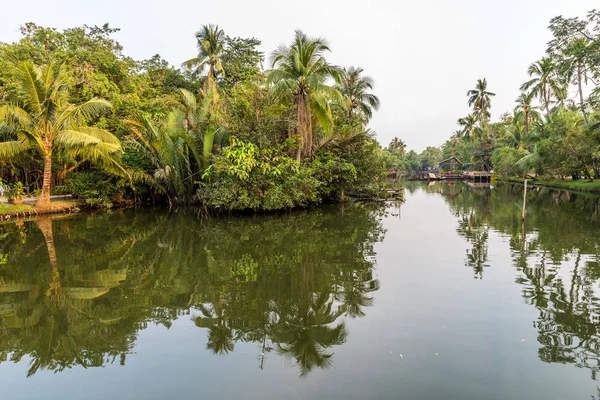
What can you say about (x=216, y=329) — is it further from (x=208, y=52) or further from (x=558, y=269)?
(x=208, y=52)

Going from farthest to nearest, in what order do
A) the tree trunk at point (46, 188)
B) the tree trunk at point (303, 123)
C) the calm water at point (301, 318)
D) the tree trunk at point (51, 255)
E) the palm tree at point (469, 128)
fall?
the palm tree at point (469, 128), the tree trunk at point (303, 123), the tree trunk at point (46, 188), the tree trunk at point (51, 255), the calm water at point (301, 318)

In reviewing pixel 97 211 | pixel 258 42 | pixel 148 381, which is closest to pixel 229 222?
pixel 97 211

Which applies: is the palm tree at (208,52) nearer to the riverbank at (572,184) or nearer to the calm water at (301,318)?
the calm water at (301,318)

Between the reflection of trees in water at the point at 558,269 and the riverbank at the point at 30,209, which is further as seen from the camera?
the riverbank at the point at 30,209

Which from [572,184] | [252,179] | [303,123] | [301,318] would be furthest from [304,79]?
[572,184]

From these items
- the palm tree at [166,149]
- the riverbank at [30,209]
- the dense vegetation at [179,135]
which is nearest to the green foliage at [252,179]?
the dense vegetation at [179,135]

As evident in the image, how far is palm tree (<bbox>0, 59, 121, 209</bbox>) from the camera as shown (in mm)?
14461

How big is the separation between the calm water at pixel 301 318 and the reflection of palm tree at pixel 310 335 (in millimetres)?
24

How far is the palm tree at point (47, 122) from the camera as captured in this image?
1446cm

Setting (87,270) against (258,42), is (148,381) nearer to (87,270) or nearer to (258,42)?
(87,270)

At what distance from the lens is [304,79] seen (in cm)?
1673

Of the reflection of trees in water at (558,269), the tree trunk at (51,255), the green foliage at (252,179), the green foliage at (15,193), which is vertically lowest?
the tree trunk at (51,255)

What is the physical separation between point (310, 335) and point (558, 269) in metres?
5.93

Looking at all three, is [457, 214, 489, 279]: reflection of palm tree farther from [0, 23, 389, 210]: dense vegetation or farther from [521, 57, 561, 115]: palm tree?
[521, 57, 561, 115]: palm tree
